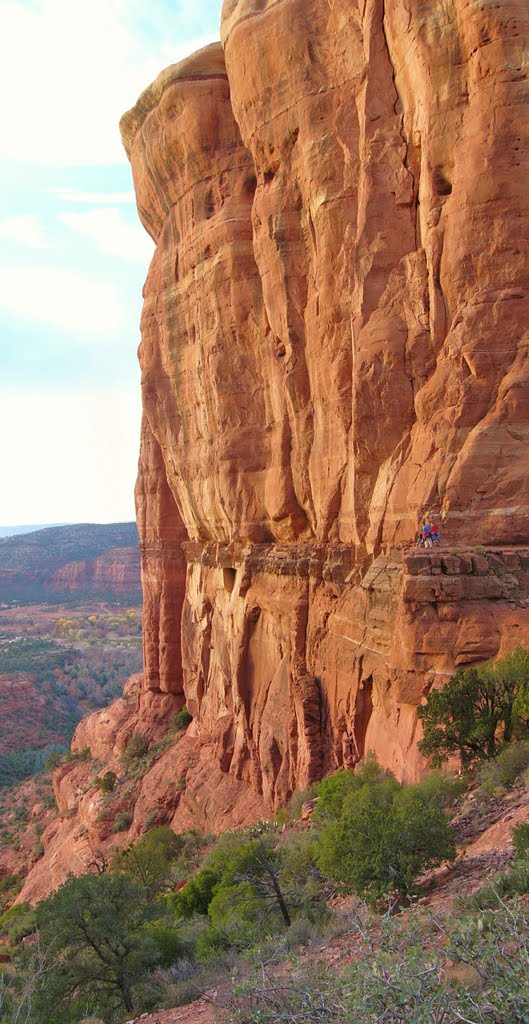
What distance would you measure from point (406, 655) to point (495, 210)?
875 cm

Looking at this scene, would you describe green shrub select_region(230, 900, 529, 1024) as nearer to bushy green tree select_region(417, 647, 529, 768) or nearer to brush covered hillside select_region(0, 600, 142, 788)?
bushy green tree select_region(417, 647, 529, 768)

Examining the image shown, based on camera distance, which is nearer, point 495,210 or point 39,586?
point 495,210

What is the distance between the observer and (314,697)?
22.6 m

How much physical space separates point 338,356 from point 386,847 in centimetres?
1328

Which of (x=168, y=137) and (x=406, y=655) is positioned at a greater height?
(x=168, y=137)

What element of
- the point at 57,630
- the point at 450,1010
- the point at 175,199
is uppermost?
the point at 175,199

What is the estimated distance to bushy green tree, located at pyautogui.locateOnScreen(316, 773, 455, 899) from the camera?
11.2 m

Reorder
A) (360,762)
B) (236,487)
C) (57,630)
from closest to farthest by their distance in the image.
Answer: (360,762)
(236,487)
(57,630)

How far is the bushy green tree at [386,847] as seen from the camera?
11.2 metres

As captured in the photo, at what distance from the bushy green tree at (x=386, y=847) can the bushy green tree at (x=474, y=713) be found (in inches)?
101

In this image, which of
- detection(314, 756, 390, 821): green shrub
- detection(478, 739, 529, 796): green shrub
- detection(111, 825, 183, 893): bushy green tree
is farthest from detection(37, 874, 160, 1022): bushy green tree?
detection(111, 825, 183, 893): bushy green tree

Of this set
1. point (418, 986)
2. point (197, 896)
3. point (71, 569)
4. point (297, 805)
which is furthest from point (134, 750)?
point (71, 569)

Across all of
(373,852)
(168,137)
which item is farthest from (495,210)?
(168,137)

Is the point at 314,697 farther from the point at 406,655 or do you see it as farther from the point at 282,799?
the point at 406,655
